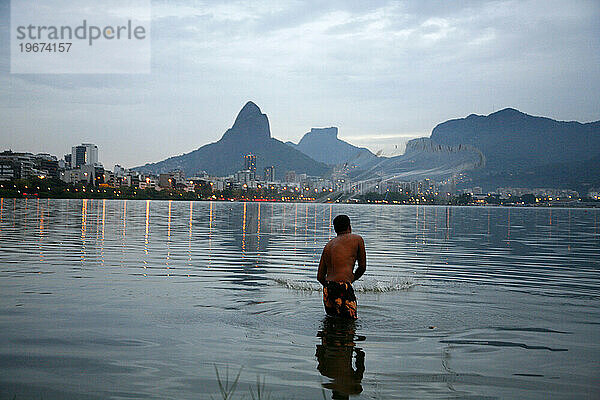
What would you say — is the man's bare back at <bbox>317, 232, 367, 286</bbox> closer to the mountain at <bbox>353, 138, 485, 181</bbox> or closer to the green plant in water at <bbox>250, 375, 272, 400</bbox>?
the green plant in water at <bbox>250, 375, 272, 400</bbox>

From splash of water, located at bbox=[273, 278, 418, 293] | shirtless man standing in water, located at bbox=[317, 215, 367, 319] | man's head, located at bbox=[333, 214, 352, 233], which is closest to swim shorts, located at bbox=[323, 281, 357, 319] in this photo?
shirtless man standing in water, located at bbox=[317, 215, 367, 319]

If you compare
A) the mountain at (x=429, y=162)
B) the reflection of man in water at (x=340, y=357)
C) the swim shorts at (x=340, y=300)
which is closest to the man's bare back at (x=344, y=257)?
the swim shorts at (x=340, y=300)

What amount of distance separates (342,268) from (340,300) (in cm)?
70

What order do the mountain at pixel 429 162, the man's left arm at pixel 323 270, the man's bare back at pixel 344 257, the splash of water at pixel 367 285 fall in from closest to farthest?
the man's bare back at pixel 344 257 → the man's left arm at pixel 323 270 → the splash of water at pixel 367 285 → the mountain at pixel 429 162

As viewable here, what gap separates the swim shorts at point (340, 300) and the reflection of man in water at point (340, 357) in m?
0.18

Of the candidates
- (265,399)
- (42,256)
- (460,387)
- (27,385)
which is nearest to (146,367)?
(27,385)

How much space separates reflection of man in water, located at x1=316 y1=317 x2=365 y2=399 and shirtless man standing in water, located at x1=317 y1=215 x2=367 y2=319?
377 millimetres

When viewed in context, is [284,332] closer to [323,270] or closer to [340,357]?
[323,270]

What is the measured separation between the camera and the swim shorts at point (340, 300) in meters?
Result: 12.3

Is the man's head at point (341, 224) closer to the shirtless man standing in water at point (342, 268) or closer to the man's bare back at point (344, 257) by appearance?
the shirtless man standing in water at point (342, 268)

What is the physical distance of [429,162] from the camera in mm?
64188

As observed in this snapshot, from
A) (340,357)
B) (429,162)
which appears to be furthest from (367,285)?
(429,162)

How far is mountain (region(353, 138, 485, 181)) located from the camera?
55.0 m

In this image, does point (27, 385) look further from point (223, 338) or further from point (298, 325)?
point (298, 325)
